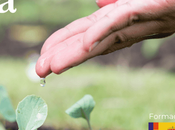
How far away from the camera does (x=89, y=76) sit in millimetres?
1889

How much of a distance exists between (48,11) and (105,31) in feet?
10.4

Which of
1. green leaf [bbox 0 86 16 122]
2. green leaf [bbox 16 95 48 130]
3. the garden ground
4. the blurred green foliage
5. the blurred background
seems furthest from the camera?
the blurred green foliage

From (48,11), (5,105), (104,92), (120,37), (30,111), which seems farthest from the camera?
(48,11)

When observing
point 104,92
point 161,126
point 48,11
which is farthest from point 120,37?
point 48,11

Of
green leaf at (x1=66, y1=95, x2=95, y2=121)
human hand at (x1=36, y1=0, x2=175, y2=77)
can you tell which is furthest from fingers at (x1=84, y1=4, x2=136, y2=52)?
green leaf at (x1=66, y1=95, x2=95, y2=121)

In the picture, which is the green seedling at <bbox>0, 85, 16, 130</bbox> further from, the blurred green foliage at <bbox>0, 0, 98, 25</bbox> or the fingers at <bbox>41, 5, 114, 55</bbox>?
the blurred green foliage at <bbox>0, 0, 98, 25</bbox>

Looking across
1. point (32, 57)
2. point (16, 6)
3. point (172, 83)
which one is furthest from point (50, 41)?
point (16, 6)

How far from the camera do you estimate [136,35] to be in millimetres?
744

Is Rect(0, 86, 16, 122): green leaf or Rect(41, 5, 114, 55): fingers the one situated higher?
Rect(41, 5, 114, 55): fingers

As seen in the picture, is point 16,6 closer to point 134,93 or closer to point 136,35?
point 134,93

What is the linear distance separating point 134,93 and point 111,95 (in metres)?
0.18

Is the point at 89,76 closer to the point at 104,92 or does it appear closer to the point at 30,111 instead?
the point at 104,92

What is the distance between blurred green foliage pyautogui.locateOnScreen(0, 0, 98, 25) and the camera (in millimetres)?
3359

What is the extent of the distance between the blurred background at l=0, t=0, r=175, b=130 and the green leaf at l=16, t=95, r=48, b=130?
38 centimetres
